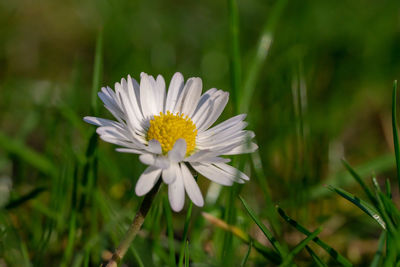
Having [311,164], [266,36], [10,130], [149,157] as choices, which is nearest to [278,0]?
[266,36]

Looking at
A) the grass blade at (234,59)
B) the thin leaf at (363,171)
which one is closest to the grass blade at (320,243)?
the grass blade at (234,59)

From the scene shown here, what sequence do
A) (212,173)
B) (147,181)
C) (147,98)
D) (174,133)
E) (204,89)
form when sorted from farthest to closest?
(204,89) < (147,98) < (174,133) < (212,173) < (147,181)

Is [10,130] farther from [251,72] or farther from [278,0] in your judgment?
[278,0]

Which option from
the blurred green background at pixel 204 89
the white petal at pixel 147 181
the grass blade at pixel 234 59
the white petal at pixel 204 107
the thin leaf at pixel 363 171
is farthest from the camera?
the thin leaf at pixel 363 171

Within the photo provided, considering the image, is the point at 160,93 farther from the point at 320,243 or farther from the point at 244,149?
the point at 320,243

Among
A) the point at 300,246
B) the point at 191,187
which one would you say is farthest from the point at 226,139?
the point at 300,246

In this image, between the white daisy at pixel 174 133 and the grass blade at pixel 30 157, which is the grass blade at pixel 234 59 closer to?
the white daisy at pixel 174 133
